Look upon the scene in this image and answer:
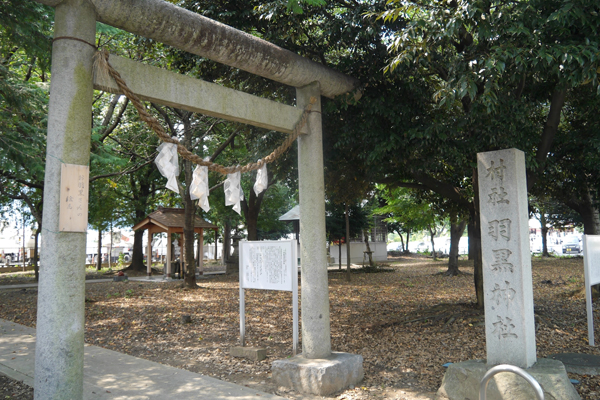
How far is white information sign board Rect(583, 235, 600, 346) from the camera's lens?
7477 mm

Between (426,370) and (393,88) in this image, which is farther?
(393,88)

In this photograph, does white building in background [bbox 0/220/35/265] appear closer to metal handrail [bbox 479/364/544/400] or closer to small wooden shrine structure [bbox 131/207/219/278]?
small wooden shrine structure [bbox 131/207/219/278]

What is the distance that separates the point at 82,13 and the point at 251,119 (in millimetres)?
2086

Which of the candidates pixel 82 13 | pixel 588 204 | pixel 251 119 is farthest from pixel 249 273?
pixel 588 204

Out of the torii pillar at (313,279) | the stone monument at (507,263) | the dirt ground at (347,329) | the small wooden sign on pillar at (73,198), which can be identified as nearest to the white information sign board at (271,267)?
the torii pillar at (313,279)

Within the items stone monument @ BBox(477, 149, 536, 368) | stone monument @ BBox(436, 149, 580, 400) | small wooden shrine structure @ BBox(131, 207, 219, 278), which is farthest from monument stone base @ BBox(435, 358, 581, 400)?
small wooden shrine structure @ BBox(131, 207, 219, 278)

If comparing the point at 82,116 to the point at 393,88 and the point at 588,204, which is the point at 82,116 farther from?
the point at 588,204

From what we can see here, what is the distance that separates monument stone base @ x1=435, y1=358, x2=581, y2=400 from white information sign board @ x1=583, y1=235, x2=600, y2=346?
10.1 ft

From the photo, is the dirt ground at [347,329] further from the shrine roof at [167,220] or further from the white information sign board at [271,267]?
the shrine roof at [167,220]

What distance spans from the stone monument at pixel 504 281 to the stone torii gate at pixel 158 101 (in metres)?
1.47

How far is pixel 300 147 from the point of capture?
20.4 ft

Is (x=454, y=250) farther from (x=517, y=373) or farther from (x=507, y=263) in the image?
(x=517, y=373)

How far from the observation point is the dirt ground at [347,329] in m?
6.34

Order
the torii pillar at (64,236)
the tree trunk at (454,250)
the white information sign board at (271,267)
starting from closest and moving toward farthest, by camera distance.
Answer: the torii pillar at (64,236) < the white information sign board at (271,267) < the tree trunk at (454,250)
